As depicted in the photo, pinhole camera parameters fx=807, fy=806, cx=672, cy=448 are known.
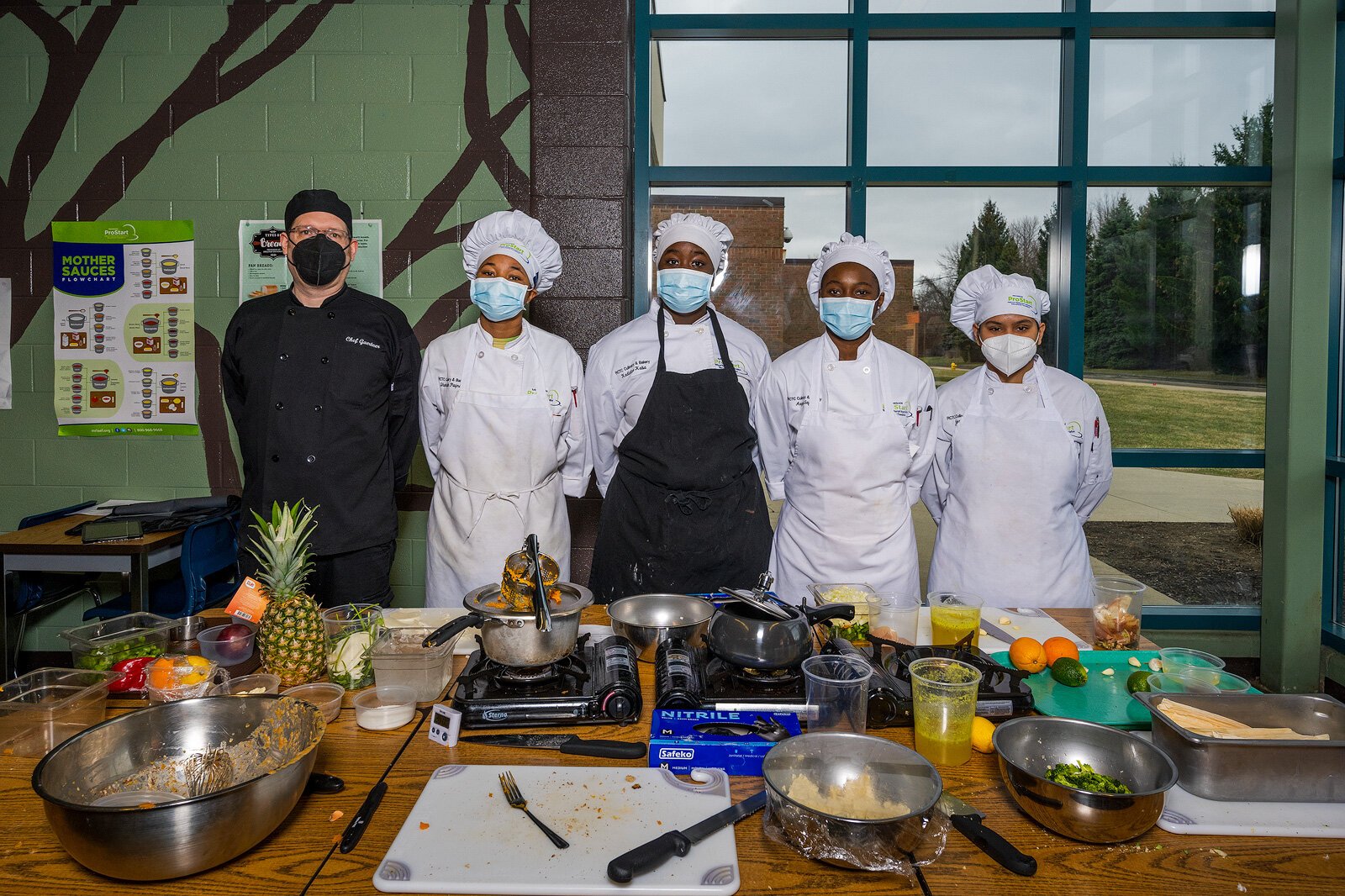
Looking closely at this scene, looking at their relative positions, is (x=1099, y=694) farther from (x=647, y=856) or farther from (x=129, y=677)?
(x=129, y=677)

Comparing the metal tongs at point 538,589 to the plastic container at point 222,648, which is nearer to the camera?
the metal tongs at point 538,589

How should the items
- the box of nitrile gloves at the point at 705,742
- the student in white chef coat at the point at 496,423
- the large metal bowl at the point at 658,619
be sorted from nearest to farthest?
the box of nitrile gloves at the point at 705,742, the large metal bowl at the point at 658,619, the student in white chef coat at the point at 496,423

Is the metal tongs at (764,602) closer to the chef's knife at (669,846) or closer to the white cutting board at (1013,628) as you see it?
the chef's knife at (669,846)

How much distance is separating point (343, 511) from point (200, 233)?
2.15 m

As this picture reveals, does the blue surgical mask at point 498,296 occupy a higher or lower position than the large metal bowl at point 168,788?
higher

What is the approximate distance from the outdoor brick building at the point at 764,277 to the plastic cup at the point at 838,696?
9.98 ft

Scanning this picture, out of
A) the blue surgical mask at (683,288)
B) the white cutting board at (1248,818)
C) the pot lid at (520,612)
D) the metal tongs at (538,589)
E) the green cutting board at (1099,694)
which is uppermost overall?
the blue surgical mask at (683,288)

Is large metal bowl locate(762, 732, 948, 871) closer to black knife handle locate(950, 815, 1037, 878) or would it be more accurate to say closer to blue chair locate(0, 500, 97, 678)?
black knife handle locate(950, 815, 1037, 878)

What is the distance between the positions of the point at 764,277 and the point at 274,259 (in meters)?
2.53

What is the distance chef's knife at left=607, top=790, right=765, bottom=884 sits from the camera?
107cm

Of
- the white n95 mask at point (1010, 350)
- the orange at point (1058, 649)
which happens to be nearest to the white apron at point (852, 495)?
the white n95 mask at point (1010, 350)

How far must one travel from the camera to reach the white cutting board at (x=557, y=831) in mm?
1071

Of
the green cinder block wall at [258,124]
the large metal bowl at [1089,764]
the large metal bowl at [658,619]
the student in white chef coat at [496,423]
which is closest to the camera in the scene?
the large metal bowl at [1089,764]

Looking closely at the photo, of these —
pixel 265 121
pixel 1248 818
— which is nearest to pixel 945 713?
pixel 1248 818
